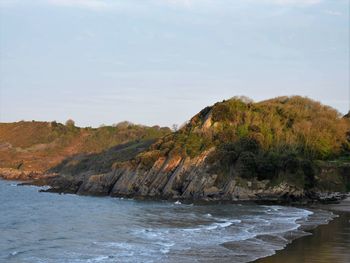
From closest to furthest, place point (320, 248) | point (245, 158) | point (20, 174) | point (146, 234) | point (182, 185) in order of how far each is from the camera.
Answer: point (320, 248) < point (146, 234) < point (245, 158) < point (182, 185) < point (20, 174)

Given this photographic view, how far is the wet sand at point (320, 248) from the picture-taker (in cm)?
2480

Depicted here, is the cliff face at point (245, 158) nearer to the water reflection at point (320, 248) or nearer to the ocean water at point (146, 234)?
the ocean water at point (146, 234)

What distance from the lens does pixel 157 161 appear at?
82.0 meters

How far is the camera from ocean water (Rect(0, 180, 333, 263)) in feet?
86.8

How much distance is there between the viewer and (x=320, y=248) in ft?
92.5

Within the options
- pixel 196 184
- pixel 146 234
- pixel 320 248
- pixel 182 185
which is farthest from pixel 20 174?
pixel 320 248

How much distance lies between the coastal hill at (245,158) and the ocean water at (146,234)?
18017 millimetres

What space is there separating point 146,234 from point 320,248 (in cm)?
1213

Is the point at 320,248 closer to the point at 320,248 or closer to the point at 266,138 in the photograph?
the point at 320,248

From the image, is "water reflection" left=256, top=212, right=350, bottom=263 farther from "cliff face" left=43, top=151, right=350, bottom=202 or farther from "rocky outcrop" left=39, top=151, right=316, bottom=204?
"rocky outcrop" left=39, top=151, right=316, bottom=204

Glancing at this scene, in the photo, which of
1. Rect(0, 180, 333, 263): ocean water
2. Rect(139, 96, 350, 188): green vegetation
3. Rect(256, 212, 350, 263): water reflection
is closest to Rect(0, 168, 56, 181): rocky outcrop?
Rect(139, 96, 350, 188): green vegetation

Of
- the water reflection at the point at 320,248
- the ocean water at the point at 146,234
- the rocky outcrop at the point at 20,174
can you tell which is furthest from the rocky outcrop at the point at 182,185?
the rocky outcrop at the point at 20,174

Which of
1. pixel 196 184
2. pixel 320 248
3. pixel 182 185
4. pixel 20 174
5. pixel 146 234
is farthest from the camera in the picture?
pixel 20 174

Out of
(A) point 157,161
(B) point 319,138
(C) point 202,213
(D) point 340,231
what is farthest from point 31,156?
(D) point 340,231
